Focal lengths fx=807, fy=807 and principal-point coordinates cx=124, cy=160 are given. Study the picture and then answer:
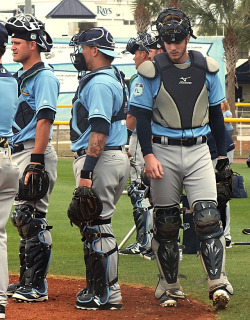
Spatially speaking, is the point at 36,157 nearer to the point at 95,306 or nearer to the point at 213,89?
the point at 95,306

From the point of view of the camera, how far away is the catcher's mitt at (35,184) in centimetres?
706

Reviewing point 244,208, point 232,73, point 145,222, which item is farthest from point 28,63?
point 232,73

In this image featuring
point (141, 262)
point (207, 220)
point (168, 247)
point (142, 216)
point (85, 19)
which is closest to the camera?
point (207, 220)

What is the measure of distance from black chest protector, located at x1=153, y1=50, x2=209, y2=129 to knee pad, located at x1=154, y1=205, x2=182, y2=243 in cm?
74

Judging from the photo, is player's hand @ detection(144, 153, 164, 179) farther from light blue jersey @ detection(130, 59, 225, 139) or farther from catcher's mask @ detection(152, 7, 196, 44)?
catcher's mask @ detection(152, 7, 196, 44)

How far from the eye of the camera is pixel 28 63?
24.6ft

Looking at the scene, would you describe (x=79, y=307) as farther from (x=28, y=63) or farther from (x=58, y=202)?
(x=58, y=202)

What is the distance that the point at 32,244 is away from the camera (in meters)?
7.34

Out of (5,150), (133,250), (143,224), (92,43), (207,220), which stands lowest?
(133,250)

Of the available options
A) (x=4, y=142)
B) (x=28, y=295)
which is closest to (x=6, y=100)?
(x=4, y=142)

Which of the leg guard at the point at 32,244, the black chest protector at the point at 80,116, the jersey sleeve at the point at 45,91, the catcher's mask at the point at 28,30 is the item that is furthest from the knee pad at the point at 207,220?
the catcher's mask at the point at 28,30

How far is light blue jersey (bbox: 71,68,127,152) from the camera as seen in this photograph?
22.4ft

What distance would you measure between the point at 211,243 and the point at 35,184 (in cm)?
161

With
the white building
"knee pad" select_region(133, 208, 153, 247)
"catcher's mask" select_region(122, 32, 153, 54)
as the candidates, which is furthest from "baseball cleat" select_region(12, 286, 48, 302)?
the white building
